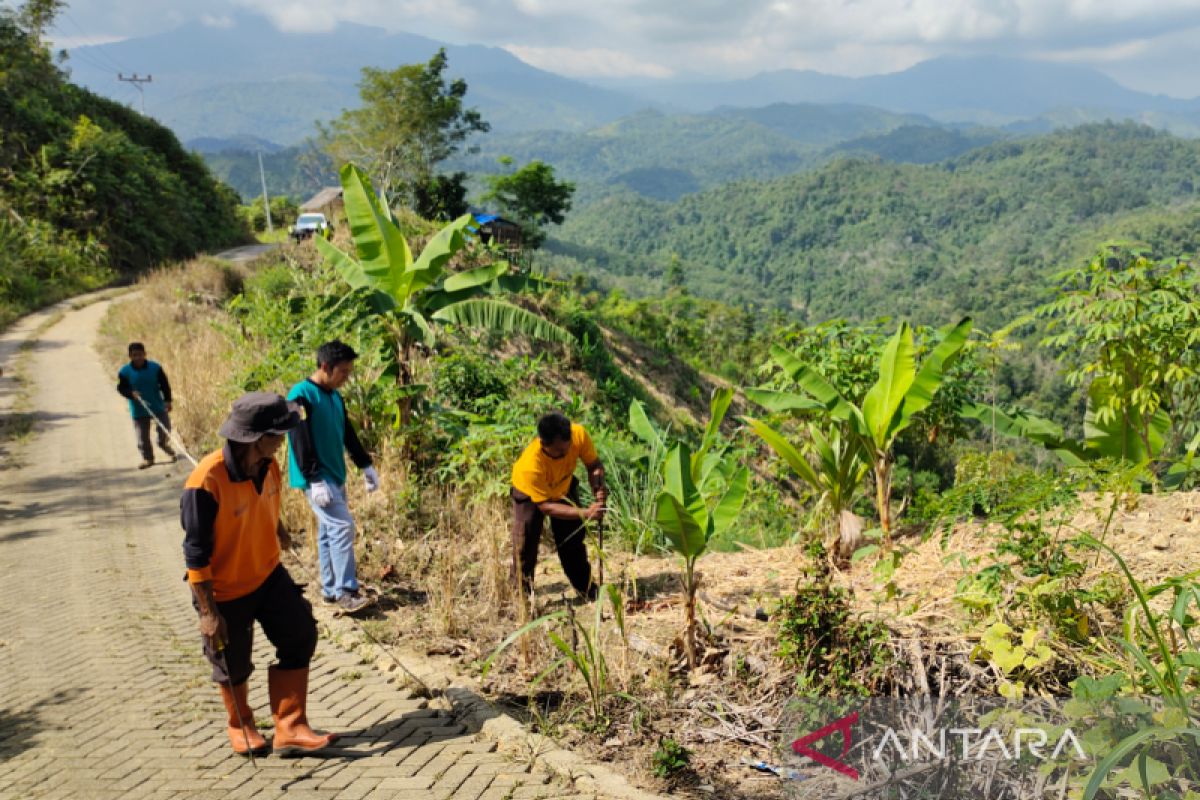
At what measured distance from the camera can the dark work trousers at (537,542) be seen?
4535 millimetres

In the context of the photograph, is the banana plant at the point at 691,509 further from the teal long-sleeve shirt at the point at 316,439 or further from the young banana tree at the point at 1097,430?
the young banana tree at the point at 1097,430

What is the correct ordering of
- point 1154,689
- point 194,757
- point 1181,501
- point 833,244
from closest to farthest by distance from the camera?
point 1154,689, point 194,757, point 1181,501, point 833,244

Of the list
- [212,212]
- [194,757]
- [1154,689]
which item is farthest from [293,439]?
[212,212]

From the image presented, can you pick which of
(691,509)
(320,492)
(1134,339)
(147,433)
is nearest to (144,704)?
(320,492)

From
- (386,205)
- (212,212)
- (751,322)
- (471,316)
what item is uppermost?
(212,212)

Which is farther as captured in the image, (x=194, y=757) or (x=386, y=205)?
(x=386, y=205)

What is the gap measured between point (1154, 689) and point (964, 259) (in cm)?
16838

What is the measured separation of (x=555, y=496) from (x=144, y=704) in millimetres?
2234

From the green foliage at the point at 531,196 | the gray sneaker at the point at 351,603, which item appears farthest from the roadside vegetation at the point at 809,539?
the green foliage at the point at 531,196

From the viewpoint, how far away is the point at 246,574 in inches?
124

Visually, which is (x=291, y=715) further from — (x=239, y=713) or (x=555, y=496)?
(x=555, y=496)

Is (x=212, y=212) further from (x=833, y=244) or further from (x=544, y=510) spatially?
(x=833, y=244)

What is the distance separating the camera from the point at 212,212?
35.5 metres

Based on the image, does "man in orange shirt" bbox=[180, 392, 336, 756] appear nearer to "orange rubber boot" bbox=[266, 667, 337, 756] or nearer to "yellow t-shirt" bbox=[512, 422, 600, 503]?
"orange rubber boot" bbox=[266, 667, 337, 756]
